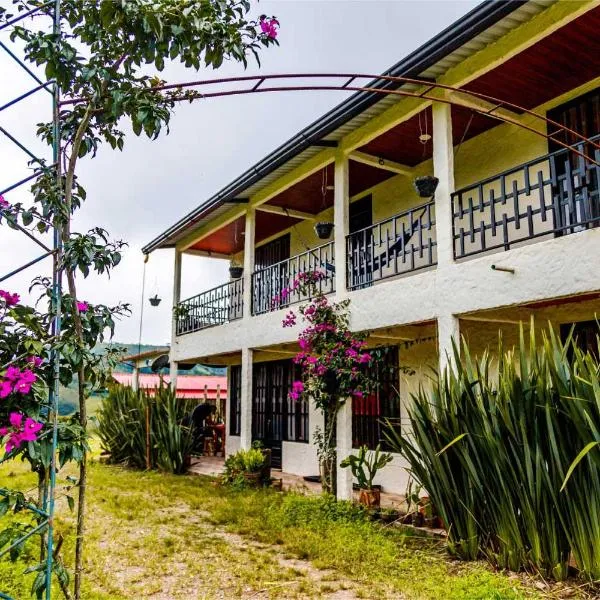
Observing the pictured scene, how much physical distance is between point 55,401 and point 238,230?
35.8ft

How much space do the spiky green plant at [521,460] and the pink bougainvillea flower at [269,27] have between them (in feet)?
10.3

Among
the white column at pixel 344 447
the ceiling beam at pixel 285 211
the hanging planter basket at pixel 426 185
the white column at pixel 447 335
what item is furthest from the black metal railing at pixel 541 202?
the ceiling beam at pixel 285 211

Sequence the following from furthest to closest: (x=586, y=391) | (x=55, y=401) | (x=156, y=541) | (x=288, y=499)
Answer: (x=288, y=499) → (x=156, y=541) → (x=586, y=391) → (x=55, y=401)

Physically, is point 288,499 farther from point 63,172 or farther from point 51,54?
point 51,54

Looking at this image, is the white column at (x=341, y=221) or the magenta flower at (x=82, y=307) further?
the white column at (x=341, y=221)

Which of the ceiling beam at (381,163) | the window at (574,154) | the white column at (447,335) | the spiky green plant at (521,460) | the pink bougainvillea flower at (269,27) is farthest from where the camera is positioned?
the ceiling beam at (381,163)

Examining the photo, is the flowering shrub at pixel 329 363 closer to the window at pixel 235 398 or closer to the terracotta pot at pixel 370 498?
the terracotta pot at pixel 370 498

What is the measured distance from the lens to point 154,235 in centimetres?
1496

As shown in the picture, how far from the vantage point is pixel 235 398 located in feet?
52.0

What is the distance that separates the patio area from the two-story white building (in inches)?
14.0

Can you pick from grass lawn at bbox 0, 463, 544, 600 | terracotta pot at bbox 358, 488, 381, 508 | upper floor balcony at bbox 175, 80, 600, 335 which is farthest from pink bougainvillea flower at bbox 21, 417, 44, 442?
terracotta pot at bbox 358, 488, 381, 508

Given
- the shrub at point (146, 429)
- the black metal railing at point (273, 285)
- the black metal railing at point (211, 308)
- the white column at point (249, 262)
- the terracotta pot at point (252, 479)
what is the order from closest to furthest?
the terracotta pot at point (252, 479) → the black metal railing at point (273, 285) → the white column at point (249, 262) → the shrub at point (146, 429) → the black metal railing at point (211, 308)

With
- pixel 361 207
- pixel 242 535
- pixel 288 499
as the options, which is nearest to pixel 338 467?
pixel 288 499

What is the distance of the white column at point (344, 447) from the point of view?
834 cm
